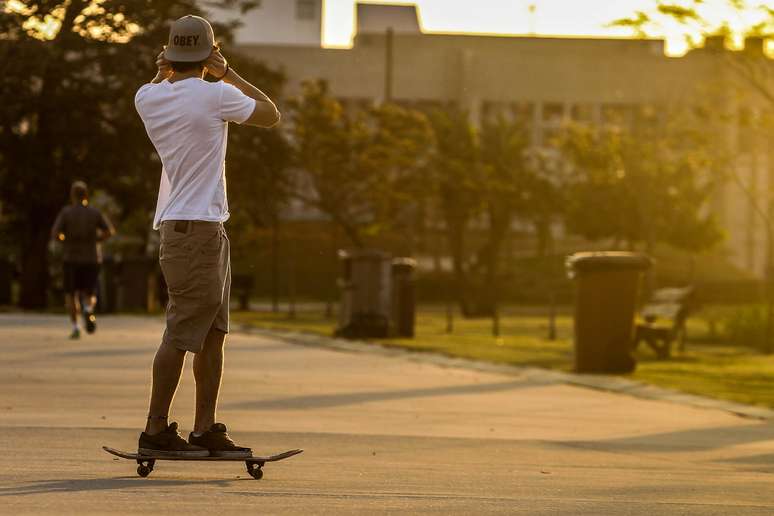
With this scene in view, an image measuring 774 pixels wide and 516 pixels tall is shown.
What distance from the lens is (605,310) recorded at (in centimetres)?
1736

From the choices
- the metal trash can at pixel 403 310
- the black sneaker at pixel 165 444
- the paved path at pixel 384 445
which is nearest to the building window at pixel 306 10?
the metal trash can at pixel 403 310

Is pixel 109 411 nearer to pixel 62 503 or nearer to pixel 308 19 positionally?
pixel 62 503

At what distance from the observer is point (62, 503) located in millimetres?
6465

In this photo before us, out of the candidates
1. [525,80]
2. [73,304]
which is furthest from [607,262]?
[525,80]

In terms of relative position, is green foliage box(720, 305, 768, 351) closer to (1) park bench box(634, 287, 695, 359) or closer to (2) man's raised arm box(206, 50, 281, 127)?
(1) park bench box(634, 287, 695, 359)

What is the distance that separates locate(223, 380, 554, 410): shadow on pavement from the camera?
12.1 metres

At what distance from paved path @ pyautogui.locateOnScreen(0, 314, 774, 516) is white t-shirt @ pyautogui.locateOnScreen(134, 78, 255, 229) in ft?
3.73

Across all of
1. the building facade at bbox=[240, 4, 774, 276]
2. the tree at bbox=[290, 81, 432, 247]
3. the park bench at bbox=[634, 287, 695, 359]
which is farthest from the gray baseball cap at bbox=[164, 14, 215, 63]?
the building facade at bbox=[240, 4, 774, 276]

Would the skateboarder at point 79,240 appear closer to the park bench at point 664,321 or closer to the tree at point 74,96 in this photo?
the park bench at point 664,321

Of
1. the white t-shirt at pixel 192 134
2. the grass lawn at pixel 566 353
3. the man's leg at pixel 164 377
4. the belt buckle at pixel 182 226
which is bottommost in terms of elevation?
the grass lawn at pixel 566 353

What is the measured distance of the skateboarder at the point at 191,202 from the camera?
7387 mm

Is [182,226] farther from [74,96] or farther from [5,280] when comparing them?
[5,280]

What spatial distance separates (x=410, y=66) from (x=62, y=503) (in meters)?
85.5

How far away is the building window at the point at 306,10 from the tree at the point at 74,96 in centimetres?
6874
